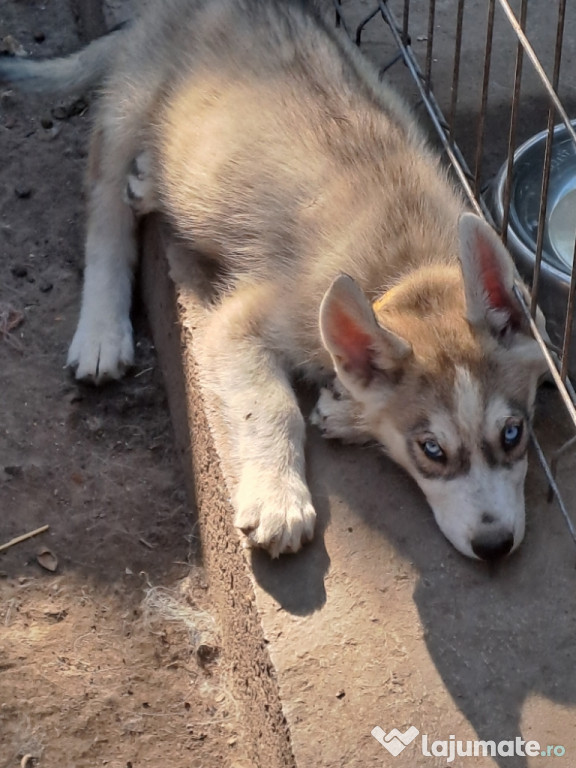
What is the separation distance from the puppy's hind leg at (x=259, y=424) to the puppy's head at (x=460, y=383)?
9.7 inches

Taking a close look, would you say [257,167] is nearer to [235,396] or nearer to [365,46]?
[235,396]

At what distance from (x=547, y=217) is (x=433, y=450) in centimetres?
132

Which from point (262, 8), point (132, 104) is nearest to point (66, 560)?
point (132, 104)

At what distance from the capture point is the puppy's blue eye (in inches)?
105

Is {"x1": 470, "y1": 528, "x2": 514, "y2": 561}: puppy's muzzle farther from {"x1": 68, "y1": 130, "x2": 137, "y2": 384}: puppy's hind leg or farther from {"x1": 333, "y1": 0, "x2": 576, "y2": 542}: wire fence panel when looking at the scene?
{"x1": 68, "y1": 130, "x2": 137, "y2": 384}: puppy's hind leg

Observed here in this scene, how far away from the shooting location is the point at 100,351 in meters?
3.69

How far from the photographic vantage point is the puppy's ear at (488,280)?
2588 mm

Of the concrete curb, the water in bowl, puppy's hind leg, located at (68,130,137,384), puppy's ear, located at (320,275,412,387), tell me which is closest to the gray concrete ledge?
the concrete curb

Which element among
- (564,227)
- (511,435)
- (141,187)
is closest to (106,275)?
(141,187)

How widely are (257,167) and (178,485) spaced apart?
3.48 ft

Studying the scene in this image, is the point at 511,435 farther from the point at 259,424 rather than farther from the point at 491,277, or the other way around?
the point at 259,424

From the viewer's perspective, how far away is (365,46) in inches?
175

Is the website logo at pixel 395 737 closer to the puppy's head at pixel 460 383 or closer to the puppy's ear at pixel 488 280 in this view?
the puppy's head at pixel 460 383

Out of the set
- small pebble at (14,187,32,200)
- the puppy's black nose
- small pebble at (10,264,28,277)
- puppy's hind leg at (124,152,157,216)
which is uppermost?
puppy's hind leg at (124,152,157,216)
